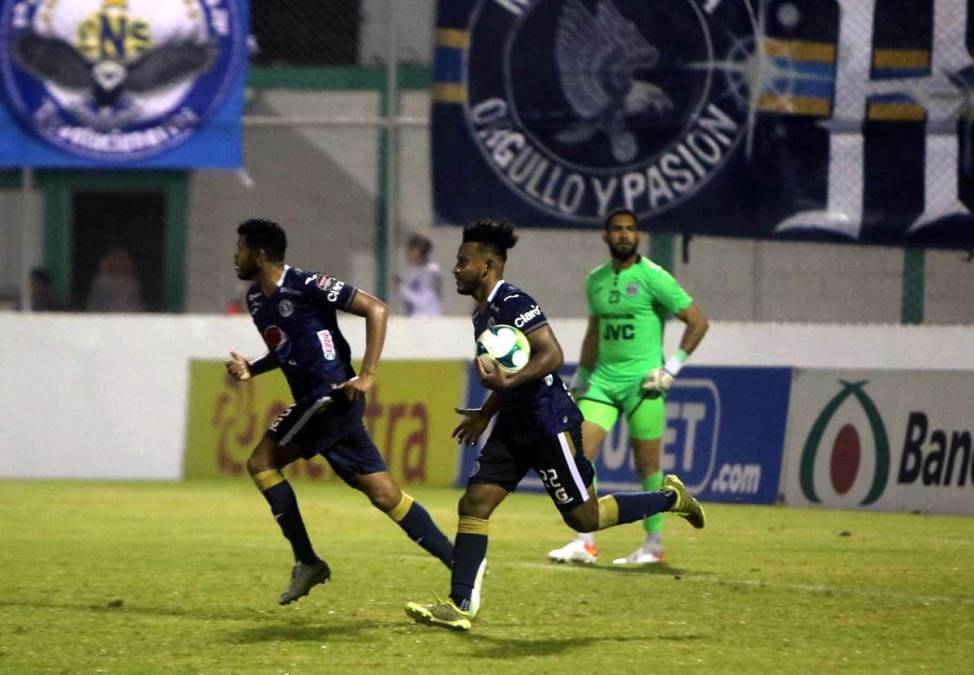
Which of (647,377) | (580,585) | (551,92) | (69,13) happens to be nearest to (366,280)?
(551,92)

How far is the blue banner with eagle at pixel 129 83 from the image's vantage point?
19344 millimetres

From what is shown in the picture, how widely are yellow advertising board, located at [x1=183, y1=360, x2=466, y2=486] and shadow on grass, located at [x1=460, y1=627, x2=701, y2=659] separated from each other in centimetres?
956

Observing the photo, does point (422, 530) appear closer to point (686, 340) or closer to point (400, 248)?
point (686, 340)

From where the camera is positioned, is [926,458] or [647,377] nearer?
[647,377]

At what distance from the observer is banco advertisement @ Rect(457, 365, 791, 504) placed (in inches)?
648

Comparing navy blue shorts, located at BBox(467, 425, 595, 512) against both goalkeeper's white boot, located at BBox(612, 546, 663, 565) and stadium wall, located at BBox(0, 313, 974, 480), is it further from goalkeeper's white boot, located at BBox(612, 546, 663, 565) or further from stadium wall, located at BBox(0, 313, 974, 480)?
stadium wall, located at BBox(0, 313, 974, 480)

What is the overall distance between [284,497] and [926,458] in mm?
7383

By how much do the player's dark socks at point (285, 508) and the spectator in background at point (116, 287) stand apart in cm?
1017

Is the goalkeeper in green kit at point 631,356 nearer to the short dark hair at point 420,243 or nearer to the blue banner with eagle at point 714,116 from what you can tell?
the blue banner with eagle at point 714,116

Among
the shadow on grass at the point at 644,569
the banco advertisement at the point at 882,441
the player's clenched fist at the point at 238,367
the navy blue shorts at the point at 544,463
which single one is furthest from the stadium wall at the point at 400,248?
the navy blue shorts at the point at 544,463

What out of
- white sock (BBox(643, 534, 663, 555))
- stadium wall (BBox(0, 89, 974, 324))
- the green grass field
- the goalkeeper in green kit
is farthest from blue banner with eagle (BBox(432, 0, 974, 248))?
white sock (BBox(643, 534, 663, 555))

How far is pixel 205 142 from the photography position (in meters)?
19.4

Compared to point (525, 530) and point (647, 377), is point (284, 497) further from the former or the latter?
point (525, 530)

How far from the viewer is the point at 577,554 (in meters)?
12.0
